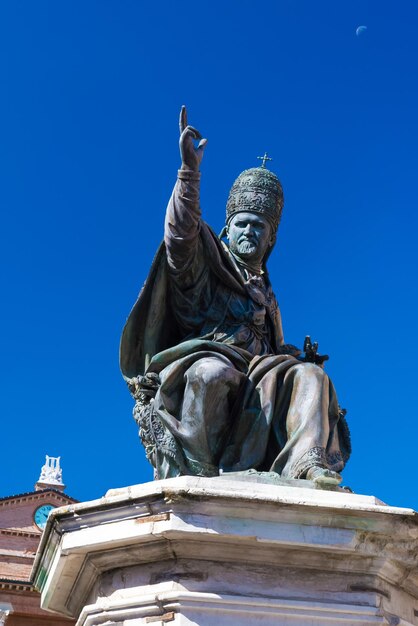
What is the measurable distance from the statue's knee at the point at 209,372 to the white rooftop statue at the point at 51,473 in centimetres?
3340

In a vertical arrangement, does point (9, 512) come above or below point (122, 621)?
above

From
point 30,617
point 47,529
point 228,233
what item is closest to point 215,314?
point 228,233

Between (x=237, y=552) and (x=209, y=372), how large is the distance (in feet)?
3.68

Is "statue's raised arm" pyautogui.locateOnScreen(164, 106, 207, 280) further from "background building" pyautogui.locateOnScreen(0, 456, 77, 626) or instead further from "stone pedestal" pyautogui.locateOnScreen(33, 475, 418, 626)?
"background building" pyautogui.locateOnScreen(0, 456, 77, 626)

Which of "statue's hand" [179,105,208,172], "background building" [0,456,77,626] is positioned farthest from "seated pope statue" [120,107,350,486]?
"background building" [0,456,77,626]

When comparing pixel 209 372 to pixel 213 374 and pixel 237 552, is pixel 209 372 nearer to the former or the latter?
pixel 213 374

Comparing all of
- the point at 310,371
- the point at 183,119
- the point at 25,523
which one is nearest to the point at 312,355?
the point at 310,371

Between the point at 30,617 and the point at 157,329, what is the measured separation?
25.0 meters

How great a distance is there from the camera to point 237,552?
14.4ft

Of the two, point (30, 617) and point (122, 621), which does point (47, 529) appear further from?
point (30, 617)

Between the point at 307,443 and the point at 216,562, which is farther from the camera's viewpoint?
the point at 307,443

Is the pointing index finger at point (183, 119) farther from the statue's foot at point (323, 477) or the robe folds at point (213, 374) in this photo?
the statue's foot at point (323, 477)

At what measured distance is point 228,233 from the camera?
6445 mm

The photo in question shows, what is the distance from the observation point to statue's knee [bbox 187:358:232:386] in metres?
5.20
